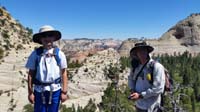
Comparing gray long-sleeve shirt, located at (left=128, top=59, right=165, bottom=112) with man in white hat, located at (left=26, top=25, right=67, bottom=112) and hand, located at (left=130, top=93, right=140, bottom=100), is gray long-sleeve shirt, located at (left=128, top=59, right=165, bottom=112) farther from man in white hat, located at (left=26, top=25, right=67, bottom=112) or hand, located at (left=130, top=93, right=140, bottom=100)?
man in white hat, located at (left=26, top=25, right=67, bottom=112)

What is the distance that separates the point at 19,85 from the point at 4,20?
1184 centimetres

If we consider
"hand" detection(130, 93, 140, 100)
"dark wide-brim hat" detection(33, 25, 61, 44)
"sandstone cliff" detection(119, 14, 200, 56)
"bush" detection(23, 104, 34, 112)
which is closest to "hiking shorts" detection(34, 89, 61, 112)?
"dark wide-brim hat" detection(33, 25, 61, 44)

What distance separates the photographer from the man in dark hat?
5.68m

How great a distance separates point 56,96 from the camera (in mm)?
6098

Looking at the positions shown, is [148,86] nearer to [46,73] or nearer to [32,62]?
[46,73]

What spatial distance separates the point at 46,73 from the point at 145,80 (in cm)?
149

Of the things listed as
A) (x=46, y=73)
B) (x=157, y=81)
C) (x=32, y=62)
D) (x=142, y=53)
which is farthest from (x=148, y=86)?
(x=32, y=62)

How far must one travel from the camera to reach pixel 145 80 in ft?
19.2

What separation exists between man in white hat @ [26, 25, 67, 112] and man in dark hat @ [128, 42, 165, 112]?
1.08 metres

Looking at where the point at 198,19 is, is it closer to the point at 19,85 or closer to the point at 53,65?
the point at 19,85

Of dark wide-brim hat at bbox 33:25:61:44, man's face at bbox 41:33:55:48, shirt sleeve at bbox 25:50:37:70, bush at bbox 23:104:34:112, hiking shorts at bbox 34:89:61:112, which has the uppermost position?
dark wide-brim hat at bbox 33:25:61:44

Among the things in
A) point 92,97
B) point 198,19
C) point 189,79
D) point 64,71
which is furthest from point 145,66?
point 198,19

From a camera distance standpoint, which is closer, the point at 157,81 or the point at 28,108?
the point at 157,81

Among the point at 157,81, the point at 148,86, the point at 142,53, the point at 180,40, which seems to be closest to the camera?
the point at 157,81
